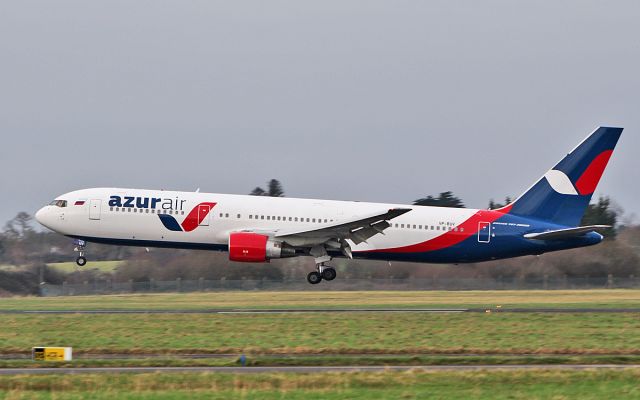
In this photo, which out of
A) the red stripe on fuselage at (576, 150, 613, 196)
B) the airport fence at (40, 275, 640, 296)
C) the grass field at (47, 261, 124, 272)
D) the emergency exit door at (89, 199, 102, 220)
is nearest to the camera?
the emergency exit door at (89, 199, 102, 220)

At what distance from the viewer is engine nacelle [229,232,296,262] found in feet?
135

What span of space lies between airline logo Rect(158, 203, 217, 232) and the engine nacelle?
153 cm

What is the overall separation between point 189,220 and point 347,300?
8134 millimetres

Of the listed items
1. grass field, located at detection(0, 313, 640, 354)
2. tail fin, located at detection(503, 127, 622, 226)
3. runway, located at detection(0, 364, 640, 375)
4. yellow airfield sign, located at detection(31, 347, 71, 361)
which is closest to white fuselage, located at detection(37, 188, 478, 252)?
tail fin, located at detection(503, 127, 622, 226)

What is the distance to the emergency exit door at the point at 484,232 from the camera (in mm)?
43094

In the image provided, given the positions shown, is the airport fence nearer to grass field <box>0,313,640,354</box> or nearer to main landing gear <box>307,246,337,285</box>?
main landing gear <box>307,246,337,285</box>

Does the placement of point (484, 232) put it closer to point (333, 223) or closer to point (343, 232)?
point (343, 232)

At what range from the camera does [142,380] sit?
67.4 feet

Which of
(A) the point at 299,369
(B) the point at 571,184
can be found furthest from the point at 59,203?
(A) the point at 299,369

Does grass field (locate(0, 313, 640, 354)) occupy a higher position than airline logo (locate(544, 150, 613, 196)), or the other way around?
airline logo (locate(544, 150, 613, 196))

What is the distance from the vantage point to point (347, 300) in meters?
44.8

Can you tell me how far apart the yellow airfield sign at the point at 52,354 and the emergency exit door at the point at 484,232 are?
74.7 feet

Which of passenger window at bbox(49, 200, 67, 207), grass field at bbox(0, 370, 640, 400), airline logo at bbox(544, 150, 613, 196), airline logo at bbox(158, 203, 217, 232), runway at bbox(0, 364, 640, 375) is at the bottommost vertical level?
grass field at bbox(0, 370, 640, 400)

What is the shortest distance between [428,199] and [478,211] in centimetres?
3620
